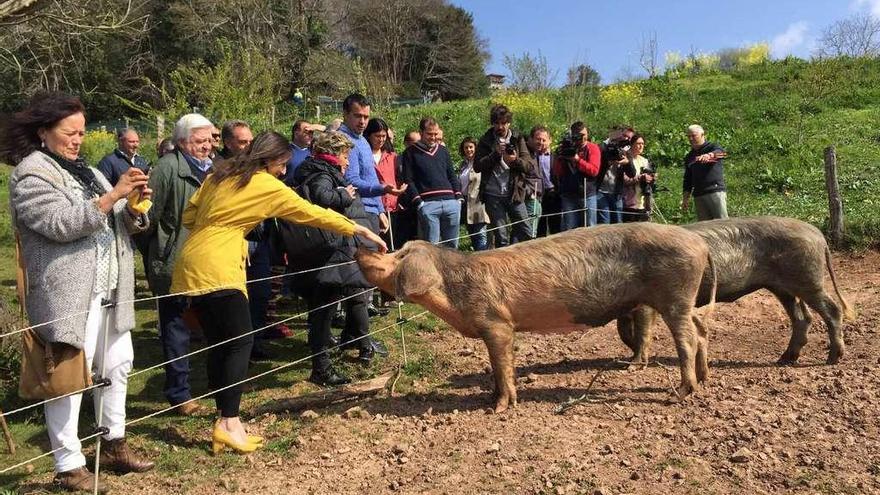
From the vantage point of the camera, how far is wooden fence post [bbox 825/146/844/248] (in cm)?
1030

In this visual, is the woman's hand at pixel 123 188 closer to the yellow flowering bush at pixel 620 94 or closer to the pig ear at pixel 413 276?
the pig ear at pixel 413 276

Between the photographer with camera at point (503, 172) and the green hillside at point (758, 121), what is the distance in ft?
15.3

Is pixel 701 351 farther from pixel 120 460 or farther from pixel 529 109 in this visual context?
pixel 529 109

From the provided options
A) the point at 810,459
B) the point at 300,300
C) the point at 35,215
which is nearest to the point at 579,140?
the point at 300,300

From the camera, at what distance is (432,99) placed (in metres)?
46.2

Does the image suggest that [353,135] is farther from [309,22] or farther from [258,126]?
[309,22]

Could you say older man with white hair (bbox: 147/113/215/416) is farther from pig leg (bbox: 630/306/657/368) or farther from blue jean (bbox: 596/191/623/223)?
blue jean (bbox: 596/191/623/223)

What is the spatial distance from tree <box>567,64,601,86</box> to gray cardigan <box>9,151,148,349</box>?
1832 centimetres

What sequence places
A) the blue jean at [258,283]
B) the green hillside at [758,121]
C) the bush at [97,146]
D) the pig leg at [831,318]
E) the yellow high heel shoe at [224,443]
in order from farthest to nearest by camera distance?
the bush at [97,146] → the green hillside at [758,121] → the blue jean at [258,283] → the pig leg at [831,318] → the yellow high heel shoe at [224,443]

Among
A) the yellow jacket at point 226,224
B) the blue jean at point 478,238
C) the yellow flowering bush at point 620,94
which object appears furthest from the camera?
the yellow flowering bush at point 620,94

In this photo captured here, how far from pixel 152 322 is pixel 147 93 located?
33036 millimetres

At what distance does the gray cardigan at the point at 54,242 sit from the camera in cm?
379

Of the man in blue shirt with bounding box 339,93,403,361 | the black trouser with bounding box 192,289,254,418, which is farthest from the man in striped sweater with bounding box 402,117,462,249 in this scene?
the black trouser with bounding box 192,289,254,418

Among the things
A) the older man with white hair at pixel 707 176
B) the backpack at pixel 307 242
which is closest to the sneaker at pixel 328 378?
the backpack at pixel 307 242
